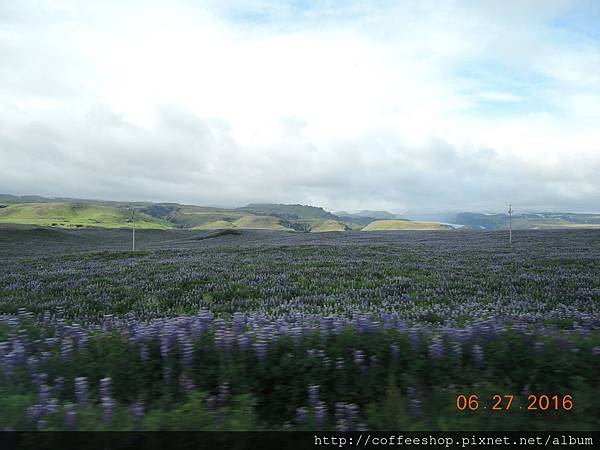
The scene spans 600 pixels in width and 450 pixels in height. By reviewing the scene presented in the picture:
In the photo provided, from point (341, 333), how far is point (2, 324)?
588cm

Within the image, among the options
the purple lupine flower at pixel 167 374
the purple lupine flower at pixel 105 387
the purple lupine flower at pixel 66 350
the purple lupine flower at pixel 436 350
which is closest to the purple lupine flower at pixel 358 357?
the purple lupine flower at pixel 436 350

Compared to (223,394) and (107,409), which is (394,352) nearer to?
(223,394)

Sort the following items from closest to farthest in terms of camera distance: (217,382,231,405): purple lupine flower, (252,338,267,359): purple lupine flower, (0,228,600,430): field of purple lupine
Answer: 1. (0,228,600,430): field of purple lupine
2. (217,382,231,405): purple lupine flower
3. (252,338,267,359): purple lupine flower

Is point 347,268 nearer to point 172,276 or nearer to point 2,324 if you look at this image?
point 172,276

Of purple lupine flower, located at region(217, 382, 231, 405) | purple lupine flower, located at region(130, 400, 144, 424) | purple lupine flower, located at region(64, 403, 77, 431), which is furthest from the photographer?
purple lupine flower, located at region(217, 382, 231, 405)

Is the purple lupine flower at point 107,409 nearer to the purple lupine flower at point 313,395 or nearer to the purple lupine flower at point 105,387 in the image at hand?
the purple lupine flower at point 105,387

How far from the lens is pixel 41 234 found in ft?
225

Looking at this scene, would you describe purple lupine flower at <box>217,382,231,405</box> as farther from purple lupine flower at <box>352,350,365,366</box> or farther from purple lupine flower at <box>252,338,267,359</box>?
purple lupine flower at <box>352,350,365,366</box>
